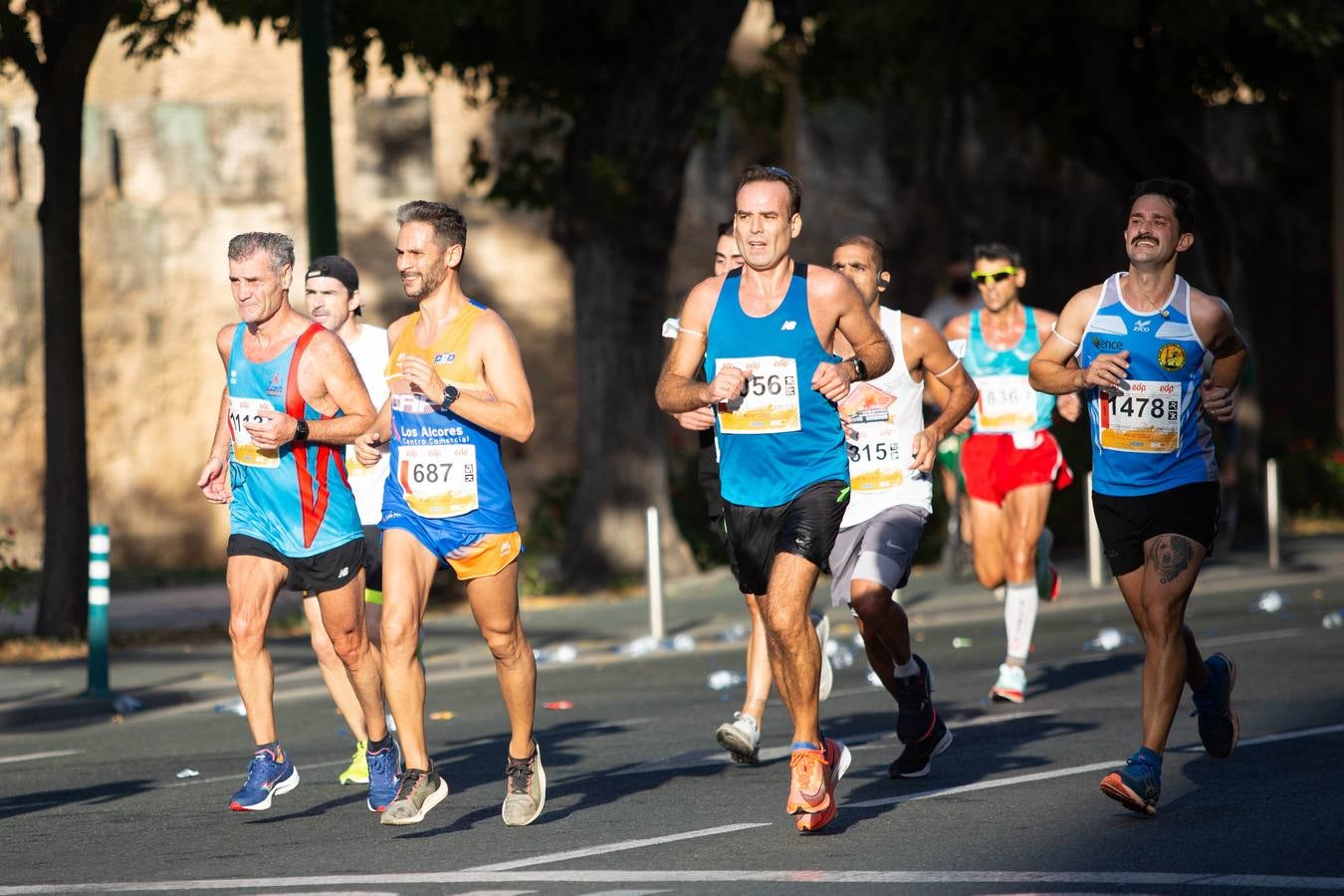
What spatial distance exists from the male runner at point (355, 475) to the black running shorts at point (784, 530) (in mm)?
1845

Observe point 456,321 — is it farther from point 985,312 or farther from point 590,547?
point 590,547

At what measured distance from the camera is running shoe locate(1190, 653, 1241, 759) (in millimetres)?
7953

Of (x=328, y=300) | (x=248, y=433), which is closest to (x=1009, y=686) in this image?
(x=328, y=300)

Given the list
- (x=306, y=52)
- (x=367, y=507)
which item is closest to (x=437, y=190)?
(x=306, y=52)

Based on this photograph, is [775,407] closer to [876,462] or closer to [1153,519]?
[1153,519]

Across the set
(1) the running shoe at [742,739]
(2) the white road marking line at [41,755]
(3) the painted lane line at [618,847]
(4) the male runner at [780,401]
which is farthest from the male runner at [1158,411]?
(2) the white road marking line at [41,755]

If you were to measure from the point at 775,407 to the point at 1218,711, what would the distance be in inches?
83.9

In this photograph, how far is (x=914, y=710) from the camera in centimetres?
827

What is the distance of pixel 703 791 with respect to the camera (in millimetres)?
8219

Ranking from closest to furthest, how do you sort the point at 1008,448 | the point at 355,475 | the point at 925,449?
the point at 925,449 < the point at 355,475 < the point at 1008,448

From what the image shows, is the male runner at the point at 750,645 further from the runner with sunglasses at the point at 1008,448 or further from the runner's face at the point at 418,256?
the runner with sunglasses at the point at 1008,448

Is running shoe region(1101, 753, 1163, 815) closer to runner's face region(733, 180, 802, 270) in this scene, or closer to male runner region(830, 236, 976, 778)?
male runner region(830, 236, 976, 778)

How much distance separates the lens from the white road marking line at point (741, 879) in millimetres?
6188

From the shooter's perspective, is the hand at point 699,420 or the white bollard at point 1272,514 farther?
the white bollard at point 1272,514
